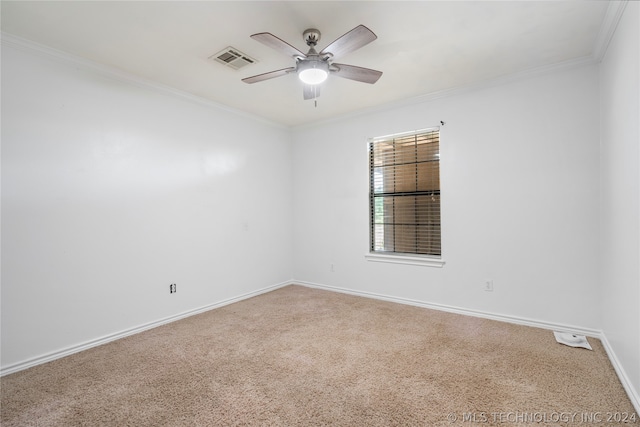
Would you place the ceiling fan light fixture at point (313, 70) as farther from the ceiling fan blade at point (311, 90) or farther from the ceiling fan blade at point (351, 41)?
the ceiling fan blade at point (311, 90)

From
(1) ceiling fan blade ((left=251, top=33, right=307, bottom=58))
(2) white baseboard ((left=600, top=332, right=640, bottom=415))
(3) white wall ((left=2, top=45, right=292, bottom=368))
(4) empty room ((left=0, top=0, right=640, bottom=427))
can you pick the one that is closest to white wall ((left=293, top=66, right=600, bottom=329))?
(4) empty room ((left=0, top=0, right=640, bottom=427))

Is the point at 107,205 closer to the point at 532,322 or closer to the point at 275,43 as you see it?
the point at 275,43

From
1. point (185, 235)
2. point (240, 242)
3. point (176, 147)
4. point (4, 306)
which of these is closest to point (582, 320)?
point (240, 242)

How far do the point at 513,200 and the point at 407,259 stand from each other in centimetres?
136

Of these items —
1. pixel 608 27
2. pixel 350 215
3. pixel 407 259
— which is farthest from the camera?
pixel 350 215

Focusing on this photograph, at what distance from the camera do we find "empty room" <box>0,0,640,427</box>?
1996mm

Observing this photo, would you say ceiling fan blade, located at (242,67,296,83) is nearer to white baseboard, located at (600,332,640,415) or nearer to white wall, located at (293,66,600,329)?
white wall, located at (293,66,600,329)

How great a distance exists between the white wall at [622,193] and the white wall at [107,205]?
3816 millimetres

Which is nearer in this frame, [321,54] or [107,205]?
[321,54]

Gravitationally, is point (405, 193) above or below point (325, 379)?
above

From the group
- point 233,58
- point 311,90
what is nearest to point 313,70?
point 311,90

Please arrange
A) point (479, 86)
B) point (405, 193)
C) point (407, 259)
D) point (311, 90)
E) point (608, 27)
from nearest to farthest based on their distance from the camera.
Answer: point (608, 27)
point (311, 90)
point (479, 86)
point (407, 259)
point (405, 193)

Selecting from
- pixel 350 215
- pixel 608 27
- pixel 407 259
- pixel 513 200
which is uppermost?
pixel 608 27

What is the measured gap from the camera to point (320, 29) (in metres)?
2.28
